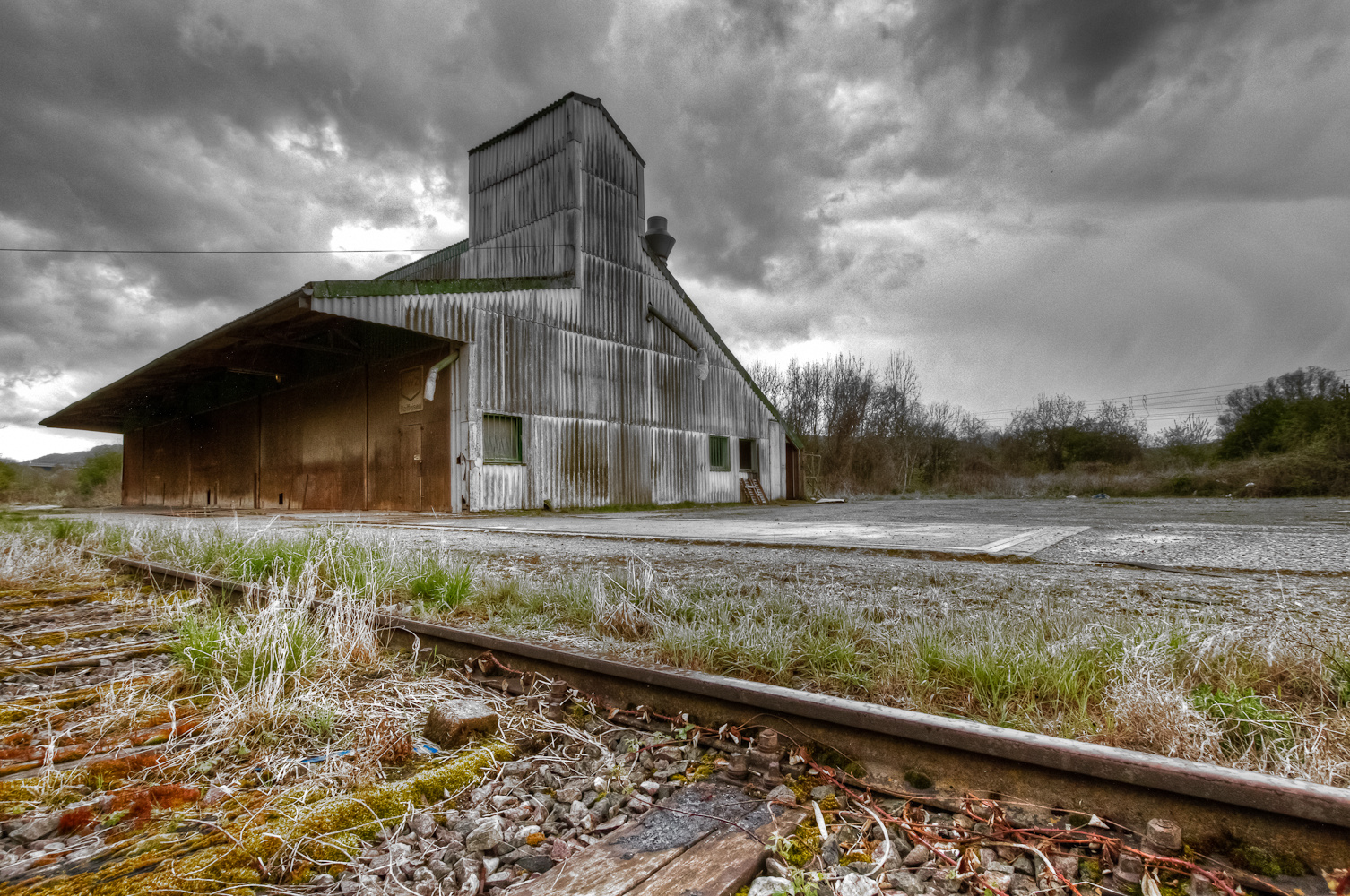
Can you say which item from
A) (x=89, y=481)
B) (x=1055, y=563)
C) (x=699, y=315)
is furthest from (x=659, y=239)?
(x=89, y=481)

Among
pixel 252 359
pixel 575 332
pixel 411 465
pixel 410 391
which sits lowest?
pixel 411 465

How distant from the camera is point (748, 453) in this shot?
22.0m

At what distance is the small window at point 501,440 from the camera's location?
13852 millimetres

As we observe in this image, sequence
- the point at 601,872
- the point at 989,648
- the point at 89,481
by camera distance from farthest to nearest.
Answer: the point at 89,481, the point at 989,648, the point at 601,872

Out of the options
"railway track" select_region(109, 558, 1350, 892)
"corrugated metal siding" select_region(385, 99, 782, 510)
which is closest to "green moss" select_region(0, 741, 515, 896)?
"railway track" select_region(109, 558, 1350, 892)

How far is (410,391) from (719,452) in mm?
9657

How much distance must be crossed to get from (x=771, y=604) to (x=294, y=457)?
58.3 ft

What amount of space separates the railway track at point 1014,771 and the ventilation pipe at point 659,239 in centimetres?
2012

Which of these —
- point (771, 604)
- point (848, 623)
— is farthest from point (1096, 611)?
point (771, 604)

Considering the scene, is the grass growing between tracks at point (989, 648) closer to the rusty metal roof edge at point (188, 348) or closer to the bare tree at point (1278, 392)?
the rusty metal roof edge at point (188, 348)

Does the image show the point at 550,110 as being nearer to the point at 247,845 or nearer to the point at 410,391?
the point at 410,391

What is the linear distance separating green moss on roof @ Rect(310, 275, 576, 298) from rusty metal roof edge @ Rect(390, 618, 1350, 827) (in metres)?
10.7

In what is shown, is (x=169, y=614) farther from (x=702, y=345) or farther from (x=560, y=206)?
(x=702, y=345)

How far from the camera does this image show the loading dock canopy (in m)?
13.2
